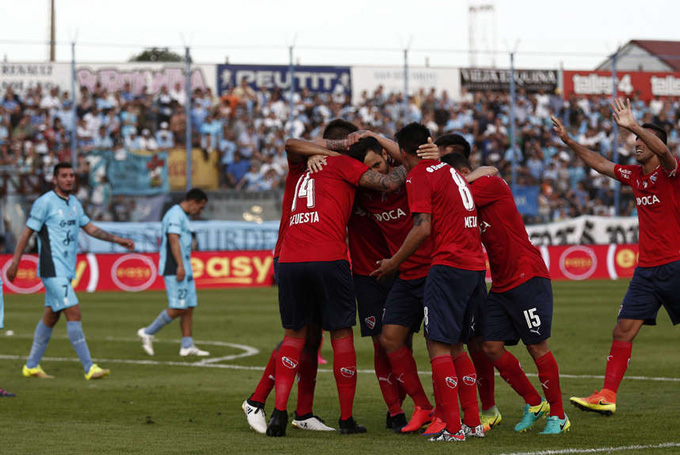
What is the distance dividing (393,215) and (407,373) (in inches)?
49.0

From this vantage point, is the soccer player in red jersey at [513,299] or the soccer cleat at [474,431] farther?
the soccer player in red jersey at [513,299]

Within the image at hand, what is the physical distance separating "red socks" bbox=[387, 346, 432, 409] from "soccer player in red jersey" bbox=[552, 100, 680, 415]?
4.75ft

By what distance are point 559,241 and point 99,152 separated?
14889mm

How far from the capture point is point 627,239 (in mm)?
33406

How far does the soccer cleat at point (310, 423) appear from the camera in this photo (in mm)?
8078

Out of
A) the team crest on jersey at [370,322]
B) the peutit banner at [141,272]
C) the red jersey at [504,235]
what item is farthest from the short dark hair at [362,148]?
the peutit banner at [141,272]

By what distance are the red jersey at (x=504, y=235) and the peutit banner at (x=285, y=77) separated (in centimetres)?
2753

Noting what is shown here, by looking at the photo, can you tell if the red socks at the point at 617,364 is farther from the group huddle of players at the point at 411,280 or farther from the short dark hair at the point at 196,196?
the short dark hair at the point at 196,196

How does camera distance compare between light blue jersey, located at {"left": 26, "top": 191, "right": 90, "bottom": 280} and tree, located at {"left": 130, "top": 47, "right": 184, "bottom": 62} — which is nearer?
light blue jersey, located at {"left": 26, "top": 191, "right": 90, "bottom": 280}

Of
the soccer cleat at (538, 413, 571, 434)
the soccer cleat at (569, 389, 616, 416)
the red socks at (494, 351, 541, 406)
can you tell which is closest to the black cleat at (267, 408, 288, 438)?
the red socks at (494, 351, 541, 406)

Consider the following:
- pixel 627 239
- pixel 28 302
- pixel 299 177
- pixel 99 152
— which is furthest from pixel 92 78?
pixel 299 177

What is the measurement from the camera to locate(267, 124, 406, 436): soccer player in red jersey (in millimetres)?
7656

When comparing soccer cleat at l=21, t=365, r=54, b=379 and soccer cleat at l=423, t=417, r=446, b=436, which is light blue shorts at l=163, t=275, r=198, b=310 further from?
soccer cleat at l=423, t=417, r=446, b=436

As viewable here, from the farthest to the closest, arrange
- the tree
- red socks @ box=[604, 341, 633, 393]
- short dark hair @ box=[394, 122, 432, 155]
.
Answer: the tree, red socks @ box=[604, 341, 633, 393], short dark hair @ box=[394, 122, 432, 155]
